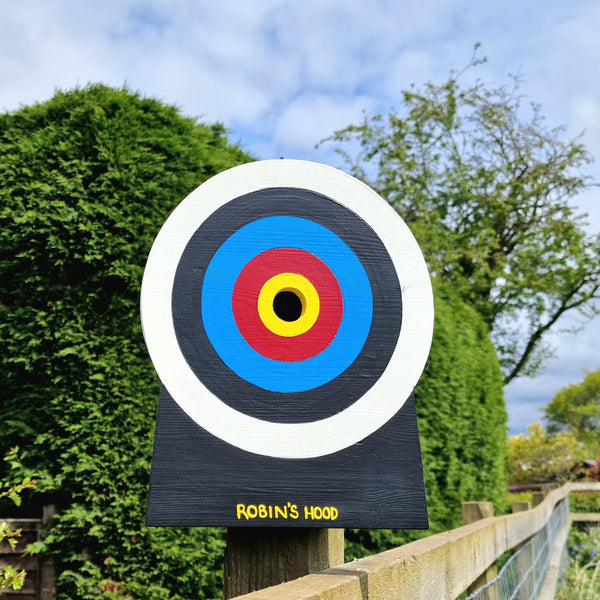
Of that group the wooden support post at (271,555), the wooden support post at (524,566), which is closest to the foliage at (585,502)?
the wooden support post at (524,566)

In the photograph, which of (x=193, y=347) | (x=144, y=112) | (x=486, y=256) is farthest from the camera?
(x=486, y=256)

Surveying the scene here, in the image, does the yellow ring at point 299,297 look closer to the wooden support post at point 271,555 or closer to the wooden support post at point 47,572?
the wooden support post at point 271,555

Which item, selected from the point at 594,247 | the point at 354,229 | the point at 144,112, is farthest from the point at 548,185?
the point at 354,229

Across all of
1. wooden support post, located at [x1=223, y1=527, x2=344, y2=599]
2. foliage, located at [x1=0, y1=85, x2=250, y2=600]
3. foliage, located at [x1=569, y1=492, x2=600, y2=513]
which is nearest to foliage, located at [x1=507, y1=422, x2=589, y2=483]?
foliage, located at [x1=569, y1=492, x2=600, y2=513]

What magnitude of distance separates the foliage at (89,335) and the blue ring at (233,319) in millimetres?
2392

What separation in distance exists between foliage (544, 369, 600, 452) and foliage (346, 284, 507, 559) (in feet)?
104

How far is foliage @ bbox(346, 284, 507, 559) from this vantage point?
230 inches

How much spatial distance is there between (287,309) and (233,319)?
14 cm

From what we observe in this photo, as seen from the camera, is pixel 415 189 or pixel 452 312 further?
pixel 415 189

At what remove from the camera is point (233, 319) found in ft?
4.70

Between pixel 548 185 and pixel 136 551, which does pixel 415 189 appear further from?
pixel 136 551

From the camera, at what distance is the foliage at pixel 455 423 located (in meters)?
5.84

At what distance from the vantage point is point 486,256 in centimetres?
1492

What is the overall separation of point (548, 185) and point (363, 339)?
16399 mm
